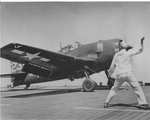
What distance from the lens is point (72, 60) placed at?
41.2 ft

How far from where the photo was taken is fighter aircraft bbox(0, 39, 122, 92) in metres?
11.7

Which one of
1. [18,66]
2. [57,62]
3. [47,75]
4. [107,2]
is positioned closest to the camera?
[107,2]

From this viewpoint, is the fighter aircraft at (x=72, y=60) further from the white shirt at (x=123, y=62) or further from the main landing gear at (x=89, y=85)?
the white shirt at (x=123, y=62)

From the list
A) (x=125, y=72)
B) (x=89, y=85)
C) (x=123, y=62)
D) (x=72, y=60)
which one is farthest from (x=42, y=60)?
(x=125, y=72)

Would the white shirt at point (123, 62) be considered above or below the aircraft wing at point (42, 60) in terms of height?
below

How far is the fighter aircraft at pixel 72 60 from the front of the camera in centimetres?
1171

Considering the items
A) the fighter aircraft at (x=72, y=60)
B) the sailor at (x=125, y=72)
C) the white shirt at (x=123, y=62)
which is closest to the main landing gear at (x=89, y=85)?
the fighter aircraft at (x=72, y=60)

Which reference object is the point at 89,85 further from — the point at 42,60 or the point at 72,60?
the point at 42,60

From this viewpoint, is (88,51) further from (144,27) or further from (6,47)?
(144,27)

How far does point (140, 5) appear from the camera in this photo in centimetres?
686

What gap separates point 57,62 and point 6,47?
11.4 feet

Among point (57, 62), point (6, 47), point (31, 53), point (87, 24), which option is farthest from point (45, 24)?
point (57, 62)

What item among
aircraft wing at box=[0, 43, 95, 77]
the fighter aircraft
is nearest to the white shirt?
aircraft wing at box=[0, 43, 95, 77]

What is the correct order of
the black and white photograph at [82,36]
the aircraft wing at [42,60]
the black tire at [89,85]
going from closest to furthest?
the black and white photograph at [82,36]
the aircraft wing at [42,60]
the black tire at [89,85]
